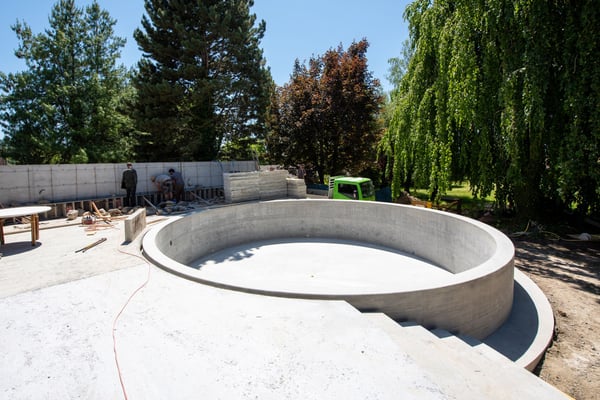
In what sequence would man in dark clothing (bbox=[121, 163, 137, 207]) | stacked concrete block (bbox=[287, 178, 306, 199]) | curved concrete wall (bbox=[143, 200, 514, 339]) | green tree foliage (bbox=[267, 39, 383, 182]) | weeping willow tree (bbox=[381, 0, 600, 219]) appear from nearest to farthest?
curved concrete wall (bbox=[143, 200, 514, 339]) < weeping willow tree (bbox=[381, 0, 600, 219]) < man in dark clothing (bbox=[121, 163, 137, 207]) < stacked concrete block (bbox=[287, 178, 306, 199]) < green tree foliage (bbox=[267, 39, 383, 182])

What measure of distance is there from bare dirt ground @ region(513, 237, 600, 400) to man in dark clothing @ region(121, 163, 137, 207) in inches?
595

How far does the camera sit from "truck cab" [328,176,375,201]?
14039mm

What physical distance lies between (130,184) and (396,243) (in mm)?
12044

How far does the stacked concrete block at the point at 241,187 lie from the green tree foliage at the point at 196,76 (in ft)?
26.7

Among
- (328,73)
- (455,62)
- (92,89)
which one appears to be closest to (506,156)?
(455,62)

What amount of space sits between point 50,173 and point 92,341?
12.3 m

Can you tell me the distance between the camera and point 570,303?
6715 millimetres

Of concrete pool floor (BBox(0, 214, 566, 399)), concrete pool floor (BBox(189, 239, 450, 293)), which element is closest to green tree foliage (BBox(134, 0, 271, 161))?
concrete pool floor (BBox(189, 239, 450, 293))

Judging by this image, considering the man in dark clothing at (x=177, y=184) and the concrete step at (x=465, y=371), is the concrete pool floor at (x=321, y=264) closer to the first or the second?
the concrete step at (x=465, y=371)

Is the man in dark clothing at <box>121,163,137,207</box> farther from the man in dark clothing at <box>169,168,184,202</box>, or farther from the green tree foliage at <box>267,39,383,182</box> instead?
the green tree foliage at <box>267,39,383,182</box>

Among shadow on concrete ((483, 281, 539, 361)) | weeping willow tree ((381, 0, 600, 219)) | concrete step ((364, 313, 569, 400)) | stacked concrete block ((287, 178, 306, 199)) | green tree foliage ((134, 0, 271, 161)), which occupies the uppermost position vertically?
green tree foliage ((134, 0, 271, 161))

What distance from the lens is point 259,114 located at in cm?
2372

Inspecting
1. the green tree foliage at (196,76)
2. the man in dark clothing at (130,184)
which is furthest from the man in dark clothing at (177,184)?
the green tree foliage at (196,76)

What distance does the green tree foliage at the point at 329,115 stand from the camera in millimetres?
19594
